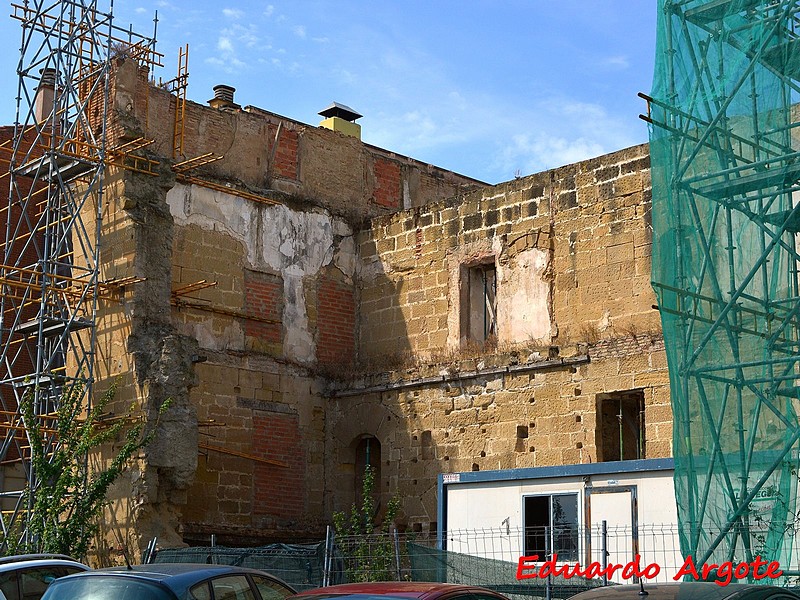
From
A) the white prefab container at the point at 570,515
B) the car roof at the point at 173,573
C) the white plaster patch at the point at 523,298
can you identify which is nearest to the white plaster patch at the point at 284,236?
the white plaster patch at the point at 523,298

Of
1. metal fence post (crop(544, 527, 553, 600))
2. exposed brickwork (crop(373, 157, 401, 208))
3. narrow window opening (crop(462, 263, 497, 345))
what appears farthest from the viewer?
exposed brickwork (crop(373, 157, 401, 208))

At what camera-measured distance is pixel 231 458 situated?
761 inches

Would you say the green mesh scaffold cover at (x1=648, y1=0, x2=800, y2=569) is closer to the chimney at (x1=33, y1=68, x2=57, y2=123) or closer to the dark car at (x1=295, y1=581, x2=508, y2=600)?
the dark car at (x1=295, y1=581, x2=508, y2=600)

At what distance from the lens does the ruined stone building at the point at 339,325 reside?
17.4m

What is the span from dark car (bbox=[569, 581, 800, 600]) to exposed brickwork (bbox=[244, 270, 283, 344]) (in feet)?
42.0

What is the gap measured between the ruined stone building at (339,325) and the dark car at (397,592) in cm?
828

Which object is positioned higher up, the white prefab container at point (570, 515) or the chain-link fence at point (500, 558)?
the white prefab container at point (570, 515)

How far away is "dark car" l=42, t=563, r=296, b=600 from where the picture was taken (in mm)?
8641

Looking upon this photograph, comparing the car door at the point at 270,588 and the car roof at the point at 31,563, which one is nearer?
the car door at the point at 270,588

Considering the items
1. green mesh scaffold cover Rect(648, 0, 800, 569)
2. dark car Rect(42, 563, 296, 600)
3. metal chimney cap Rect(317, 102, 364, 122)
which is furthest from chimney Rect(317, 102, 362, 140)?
dark car Rect(42, 563, 296, 600)

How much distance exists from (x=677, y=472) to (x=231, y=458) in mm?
8847

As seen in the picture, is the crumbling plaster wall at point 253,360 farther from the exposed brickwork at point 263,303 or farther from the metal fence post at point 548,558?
the metal fence post at point 548,558

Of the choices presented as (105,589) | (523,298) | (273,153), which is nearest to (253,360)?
(273,153)

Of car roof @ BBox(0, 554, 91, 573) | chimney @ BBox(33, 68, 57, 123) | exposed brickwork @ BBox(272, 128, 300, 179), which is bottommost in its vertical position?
car roof @ BBox(0, 554, 91, 573)
